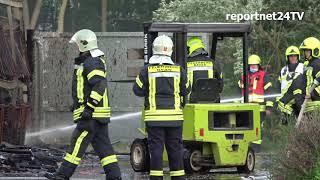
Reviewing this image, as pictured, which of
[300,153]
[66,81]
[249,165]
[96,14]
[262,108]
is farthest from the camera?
[96,14]

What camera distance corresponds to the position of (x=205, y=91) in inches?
482

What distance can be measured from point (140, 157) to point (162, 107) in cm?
245

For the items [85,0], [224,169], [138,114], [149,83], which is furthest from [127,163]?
[85,0]

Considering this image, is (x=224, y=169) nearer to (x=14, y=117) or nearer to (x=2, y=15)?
(x=14, y=117)

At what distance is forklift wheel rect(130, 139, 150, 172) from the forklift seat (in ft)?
3.20

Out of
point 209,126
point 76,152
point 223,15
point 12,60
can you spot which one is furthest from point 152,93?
point 223,15

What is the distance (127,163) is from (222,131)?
2585mm

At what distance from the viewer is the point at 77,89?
10.2 m

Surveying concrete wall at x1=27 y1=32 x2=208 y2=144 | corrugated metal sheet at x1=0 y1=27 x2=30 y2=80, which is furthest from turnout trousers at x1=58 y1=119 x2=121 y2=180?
concrete wall at x1=27 y1=32 x2=208 y2=144

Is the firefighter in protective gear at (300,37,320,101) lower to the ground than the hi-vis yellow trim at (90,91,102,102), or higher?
higher

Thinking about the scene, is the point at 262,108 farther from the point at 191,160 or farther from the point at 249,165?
the point at 191,160

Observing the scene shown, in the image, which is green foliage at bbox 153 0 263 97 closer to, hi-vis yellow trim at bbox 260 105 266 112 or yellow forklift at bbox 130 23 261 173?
hi-vis yellow trim at bbox 260 105 266 112

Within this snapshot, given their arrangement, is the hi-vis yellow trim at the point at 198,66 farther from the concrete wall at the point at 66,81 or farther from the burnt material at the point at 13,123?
the concrete wall at the point at 66,81

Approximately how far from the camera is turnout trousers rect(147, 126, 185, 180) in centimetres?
1020
